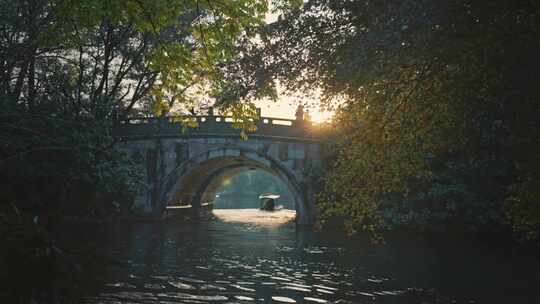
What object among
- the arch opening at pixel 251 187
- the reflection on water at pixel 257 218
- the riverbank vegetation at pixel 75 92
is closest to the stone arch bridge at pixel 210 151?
the riverbank vegetation at pixel 75 92

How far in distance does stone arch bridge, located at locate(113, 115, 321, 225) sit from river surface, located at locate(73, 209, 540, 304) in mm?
5339

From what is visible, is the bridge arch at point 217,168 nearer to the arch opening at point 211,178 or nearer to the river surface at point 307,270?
the arch opening at point 211,178

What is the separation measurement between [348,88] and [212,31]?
3.20 metres

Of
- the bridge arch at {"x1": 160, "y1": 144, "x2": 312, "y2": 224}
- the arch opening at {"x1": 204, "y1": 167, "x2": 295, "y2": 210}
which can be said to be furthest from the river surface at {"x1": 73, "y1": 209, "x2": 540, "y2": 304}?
the arch opening at {"x1": 204, "y1": 167, "x2": 295, "y2": 210}

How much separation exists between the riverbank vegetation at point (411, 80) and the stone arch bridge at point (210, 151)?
1407 cm

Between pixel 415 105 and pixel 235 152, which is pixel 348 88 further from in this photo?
pixel 235 152

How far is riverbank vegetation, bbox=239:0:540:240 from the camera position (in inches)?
255

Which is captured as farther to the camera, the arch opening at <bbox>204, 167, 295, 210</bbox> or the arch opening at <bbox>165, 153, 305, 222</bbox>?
the arch opening at <bbox>204, 167, 295, 210</bbox>

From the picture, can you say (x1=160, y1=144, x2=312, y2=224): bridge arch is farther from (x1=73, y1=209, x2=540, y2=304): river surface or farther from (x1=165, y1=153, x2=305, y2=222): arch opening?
(x1=73, y1=209, x2=540, y2=304): river surface

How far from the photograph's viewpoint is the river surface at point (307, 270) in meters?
9.06

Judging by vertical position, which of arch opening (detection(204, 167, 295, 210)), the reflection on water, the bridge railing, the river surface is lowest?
the river surface

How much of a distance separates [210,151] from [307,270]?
14.1m

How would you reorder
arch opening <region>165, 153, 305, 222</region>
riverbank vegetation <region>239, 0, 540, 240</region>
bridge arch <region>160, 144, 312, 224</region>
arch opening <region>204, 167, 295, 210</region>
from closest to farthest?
riverbank vegetation <region>239, 0, 540, 240</region> < bridge arch <region>160, 144, 312, 224</region> < arch opening <region>165, 153, 305, 222</region> < arch opening <region>204, 167, 295, 210</region>

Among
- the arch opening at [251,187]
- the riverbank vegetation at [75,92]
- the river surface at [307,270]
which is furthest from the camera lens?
the arch opening at [251,187]
